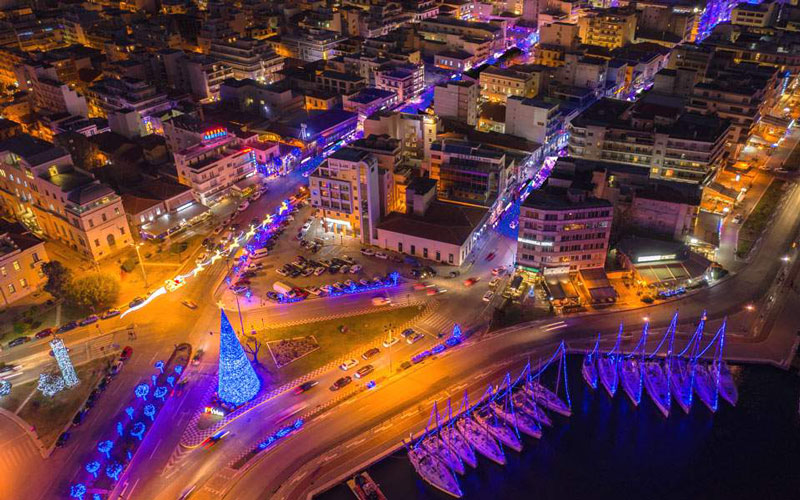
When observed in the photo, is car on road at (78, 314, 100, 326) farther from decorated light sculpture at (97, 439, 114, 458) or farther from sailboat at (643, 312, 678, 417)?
sailboat at (643, 312, 678, 417)

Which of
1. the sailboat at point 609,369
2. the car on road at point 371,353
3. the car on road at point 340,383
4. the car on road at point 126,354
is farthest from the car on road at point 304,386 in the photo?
the sailboat at point 609,369

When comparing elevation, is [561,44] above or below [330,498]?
above

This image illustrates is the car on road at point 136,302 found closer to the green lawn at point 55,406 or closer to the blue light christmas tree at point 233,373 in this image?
the green lawn at point 55,406

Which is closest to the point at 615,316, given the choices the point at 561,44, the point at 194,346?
the point at 194,346

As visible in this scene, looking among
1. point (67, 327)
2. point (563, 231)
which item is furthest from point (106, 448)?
point (563, 231)

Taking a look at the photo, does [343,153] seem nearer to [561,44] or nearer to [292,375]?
[292,375]

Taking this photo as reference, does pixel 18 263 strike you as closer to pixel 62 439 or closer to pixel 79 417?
pixel 79 417

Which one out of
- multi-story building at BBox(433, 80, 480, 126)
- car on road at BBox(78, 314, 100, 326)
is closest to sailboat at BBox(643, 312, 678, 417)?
multi-story building at BBox(433, 80, 480, 126)
